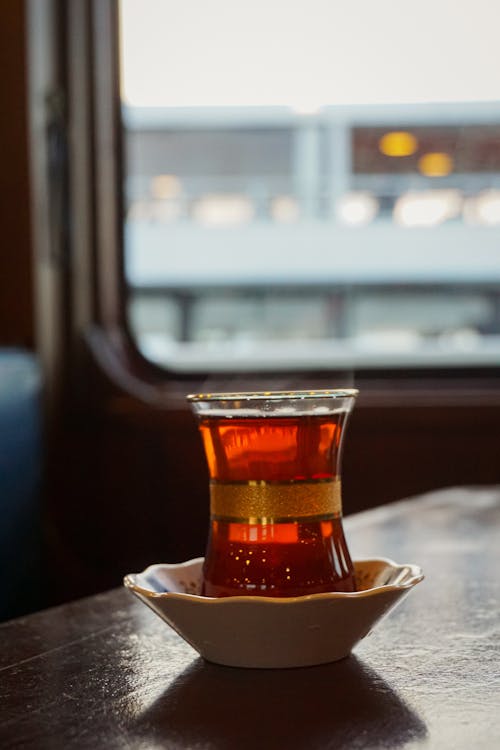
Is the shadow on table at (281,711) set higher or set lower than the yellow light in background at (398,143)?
lower

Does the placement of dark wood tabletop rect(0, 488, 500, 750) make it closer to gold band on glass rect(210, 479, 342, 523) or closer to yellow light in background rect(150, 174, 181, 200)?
gold band on glass rect(210, 479, 342, 523)

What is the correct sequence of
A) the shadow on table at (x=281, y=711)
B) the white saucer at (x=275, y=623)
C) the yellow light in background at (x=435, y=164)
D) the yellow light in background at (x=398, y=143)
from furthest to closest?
the yellow light in background at (x=435, y=164) → the yellow light in background at (x=398, y=143) → the white saucer at (x=275, y=623) → the shadow on table at (x=281, y=711)

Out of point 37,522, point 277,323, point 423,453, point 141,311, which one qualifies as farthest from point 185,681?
point 277,323

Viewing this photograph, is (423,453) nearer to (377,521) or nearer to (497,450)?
(497,450)

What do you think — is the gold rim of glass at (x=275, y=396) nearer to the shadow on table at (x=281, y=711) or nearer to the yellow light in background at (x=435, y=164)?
the shadow on table at (x=281, y=711)

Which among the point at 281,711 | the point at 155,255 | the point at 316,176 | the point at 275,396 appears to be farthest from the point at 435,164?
the point at 281,711

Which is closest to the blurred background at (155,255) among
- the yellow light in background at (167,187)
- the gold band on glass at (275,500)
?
the yellow light in background at (167,187)

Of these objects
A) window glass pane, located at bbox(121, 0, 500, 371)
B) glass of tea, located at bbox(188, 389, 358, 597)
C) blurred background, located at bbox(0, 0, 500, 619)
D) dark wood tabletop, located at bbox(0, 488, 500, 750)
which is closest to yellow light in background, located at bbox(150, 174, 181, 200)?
window glass pane, located at bbox(121, 0, 500, 371)
